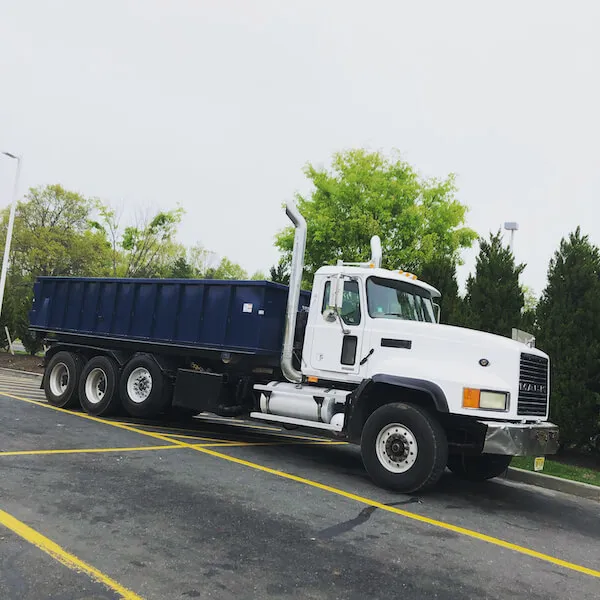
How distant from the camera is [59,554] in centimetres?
375

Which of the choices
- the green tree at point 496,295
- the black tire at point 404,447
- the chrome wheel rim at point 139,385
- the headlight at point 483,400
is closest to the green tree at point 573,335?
the green tree at point 496,295

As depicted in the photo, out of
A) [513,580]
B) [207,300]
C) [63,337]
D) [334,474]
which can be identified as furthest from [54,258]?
[513,580]

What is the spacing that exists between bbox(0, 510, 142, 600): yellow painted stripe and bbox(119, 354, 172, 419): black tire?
4.87m

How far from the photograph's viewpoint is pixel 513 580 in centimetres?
407

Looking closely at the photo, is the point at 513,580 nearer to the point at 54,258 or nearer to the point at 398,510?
the point at 398,510

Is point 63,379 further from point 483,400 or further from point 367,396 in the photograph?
point 483,400

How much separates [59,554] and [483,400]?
439cm

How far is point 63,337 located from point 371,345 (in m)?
7.05

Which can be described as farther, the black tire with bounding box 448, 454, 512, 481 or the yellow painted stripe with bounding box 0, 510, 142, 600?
the black tire with bounding box 448, 454, 512, 481

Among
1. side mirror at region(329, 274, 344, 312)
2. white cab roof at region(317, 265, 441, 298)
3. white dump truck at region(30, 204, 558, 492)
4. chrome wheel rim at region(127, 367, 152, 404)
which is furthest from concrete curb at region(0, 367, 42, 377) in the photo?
side mirror at region(329, 274, 344, 312)

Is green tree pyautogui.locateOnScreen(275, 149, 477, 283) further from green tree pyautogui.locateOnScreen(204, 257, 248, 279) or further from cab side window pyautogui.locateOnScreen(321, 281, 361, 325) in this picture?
green tree pyautogui.locateOnScreen(204, 257, 248, 279)

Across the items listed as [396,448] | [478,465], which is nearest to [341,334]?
[396,448]

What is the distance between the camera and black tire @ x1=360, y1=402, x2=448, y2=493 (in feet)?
20.5

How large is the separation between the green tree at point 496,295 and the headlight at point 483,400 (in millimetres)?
5157
